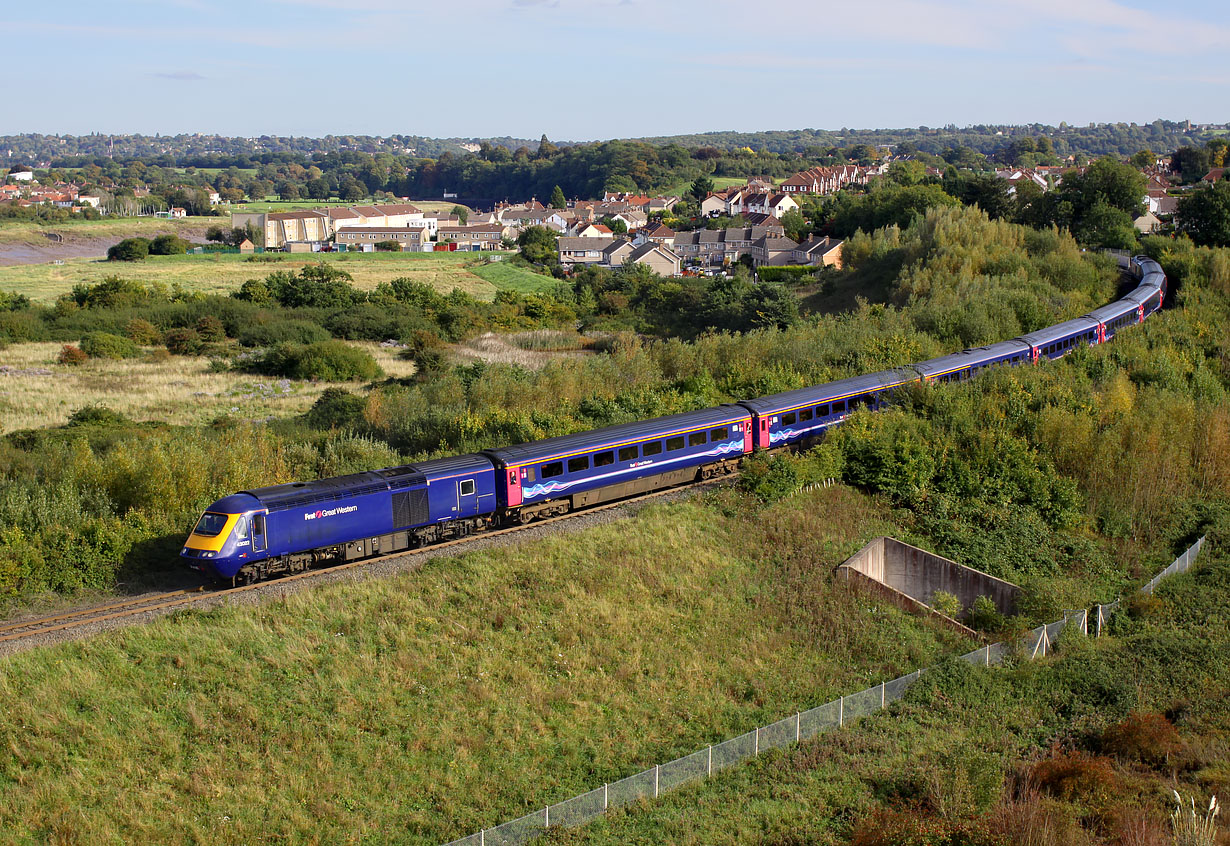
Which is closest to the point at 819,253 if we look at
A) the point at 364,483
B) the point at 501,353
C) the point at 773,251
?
the point at 773,251

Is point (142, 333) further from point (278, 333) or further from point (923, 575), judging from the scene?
point (923, 575)

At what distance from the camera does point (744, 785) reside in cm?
1466

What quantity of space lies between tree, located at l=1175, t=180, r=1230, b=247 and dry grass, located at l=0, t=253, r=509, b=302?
5346cm

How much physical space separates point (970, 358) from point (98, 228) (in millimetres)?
145506

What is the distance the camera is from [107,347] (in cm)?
5388

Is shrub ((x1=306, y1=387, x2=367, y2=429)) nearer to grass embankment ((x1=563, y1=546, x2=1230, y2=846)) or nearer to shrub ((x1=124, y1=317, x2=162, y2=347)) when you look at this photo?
grass embankment ((x1=563, y1=546, x2=1230, y2=846))

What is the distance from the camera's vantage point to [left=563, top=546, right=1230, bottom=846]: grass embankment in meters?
13.2

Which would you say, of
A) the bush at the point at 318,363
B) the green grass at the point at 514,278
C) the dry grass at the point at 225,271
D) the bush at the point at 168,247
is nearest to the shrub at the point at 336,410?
the bush at the point at 318,363

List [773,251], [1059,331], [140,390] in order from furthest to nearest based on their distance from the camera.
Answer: [773,251] < [140,390] < [1059,331]

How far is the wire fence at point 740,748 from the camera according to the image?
1322 cm

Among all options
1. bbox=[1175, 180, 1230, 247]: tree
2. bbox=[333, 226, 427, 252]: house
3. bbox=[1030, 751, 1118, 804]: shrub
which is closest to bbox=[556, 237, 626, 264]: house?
bbox=[333, 226, 427, 252]: house

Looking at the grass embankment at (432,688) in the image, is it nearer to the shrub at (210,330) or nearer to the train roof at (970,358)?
the train roof at (970,358)

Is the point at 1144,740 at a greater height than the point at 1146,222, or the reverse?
the point at 1146,222

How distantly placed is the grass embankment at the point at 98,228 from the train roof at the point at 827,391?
126m
